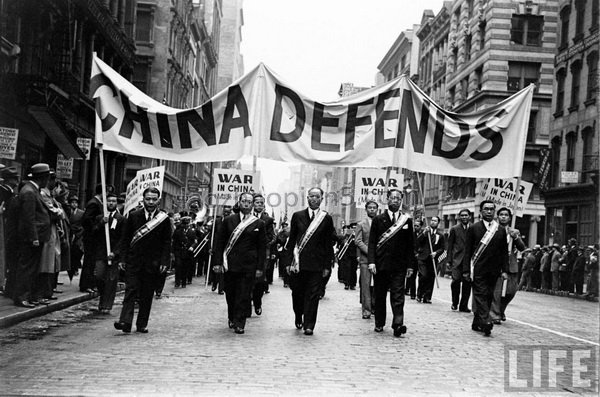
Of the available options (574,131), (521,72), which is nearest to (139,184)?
(574,131)

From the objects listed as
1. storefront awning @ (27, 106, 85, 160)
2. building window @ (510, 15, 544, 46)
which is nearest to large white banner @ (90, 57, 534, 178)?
storefront awning @ (27, 106, 85, 160)

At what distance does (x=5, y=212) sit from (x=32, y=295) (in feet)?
4.30

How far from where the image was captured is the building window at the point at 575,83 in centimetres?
3878

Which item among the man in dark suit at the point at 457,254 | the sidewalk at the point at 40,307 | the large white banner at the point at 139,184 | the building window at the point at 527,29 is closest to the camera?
the sidewalk at the point at 40,307

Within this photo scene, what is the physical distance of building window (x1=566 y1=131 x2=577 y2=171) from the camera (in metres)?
39.2

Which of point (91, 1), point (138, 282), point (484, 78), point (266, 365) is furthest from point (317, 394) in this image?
point (484, 78)

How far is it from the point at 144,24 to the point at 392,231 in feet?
131

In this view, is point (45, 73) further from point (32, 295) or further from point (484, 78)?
point (484, 78)

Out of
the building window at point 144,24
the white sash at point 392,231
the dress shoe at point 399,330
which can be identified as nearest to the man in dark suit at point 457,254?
the white sash at point 392,231

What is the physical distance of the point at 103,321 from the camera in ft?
36.8

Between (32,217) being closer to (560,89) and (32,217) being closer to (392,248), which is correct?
(392,248)

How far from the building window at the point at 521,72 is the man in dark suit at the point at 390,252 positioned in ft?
142

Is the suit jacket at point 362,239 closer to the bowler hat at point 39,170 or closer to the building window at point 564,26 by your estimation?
the bowler hat at point 39,170

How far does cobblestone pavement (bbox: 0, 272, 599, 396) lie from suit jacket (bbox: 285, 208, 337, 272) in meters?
0.96
